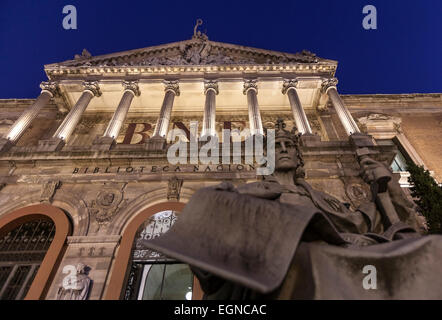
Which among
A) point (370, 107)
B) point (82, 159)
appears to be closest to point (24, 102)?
point (82, 159)

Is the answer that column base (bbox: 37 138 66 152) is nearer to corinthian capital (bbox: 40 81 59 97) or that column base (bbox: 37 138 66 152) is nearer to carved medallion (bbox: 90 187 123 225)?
carved medallion (bbox: 90 187 123 225)

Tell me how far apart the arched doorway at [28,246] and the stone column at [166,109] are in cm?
489

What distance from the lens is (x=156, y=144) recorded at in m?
10.3

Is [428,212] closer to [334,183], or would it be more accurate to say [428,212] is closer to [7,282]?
[334,183]

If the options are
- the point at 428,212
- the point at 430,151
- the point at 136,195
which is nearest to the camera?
the point at 428,212

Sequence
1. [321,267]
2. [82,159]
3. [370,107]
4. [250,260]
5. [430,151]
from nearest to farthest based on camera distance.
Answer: [250,260] < [321,267] < [82,159] < [430,151] < [370,107]

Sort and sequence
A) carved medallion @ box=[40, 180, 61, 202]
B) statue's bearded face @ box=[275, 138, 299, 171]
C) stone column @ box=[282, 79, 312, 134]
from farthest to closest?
stone column @ box=[282, 79, 312, 134], carved medallion @ box=[40, 180, 61, 202], statue's bearded face @ box=[275, 138, 299, 171]

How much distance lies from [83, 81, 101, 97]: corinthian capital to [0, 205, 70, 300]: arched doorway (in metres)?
8.67

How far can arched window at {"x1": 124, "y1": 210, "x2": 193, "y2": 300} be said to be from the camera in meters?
6.88

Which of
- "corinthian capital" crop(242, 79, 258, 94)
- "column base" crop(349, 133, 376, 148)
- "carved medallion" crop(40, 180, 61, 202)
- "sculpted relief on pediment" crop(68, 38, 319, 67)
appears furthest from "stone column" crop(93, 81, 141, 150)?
"column base" crop(349, 133, 376, 148)

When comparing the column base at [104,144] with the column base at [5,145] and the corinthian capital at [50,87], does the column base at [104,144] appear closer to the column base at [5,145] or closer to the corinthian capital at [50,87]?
the column base at [5,145]

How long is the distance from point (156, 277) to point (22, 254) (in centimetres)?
409

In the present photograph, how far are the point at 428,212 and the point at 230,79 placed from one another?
11.4 meters
